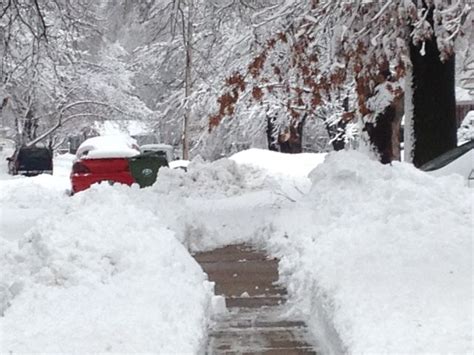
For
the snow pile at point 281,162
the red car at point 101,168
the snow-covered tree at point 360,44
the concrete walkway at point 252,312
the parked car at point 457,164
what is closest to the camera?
the concrete walkway at point 252,312

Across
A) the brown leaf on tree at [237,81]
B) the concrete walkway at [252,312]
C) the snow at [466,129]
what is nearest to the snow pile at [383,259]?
the concrete walkway at [252,312]

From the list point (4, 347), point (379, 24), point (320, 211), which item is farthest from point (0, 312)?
point (379, 24)

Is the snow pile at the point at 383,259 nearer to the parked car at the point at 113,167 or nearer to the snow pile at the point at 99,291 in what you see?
the snow pile at the point at 99,291

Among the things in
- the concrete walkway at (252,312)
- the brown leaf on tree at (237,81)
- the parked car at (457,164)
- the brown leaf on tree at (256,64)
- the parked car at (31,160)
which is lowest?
the concrete walkway at (252,312)

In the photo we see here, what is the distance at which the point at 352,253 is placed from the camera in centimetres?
734

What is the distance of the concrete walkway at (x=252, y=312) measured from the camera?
20.5 feet

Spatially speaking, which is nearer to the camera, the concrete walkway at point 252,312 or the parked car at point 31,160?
the concrete walkway at point 252,312

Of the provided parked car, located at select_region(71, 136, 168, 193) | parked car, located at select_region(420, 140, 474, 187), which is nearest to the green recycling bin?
parked car, located at select_region(71, 136, 168, 193)

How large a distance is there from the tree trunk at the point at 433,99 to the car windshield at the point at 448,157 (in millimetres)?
599

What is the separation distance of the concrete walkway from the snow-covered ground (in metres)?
0.19

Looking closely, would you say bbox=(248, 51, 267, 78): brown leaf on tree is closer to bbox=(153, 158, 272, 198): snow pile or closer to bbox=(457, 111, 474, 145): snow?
bbox=(153, 158, 272, 198): snow pile

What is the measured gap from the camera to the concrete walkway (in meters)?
6.26

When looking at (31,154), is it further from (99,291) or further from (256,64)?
(99,291)

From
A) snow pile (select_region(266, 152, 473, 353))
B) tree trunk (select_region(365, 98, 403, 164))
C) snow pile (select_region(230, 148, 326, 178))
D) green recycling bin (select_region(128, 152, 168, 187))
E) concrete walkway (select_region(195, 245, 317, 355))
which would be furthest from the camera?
snow pile (select_region(230, 148, 326, 178))
